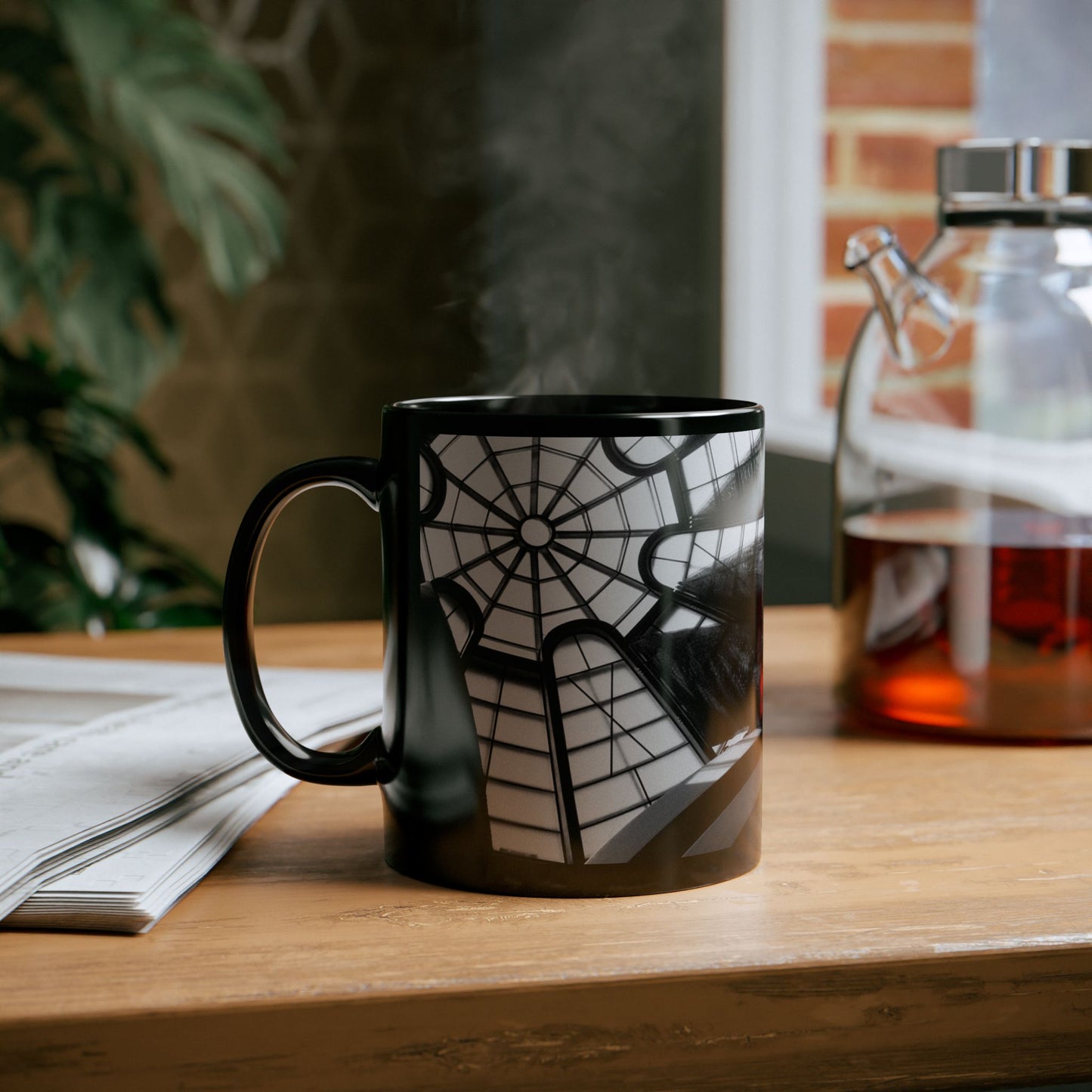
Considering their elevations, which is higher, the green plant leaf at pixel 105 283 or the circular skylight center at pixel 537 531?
the green plant leaf at pixel 105 283

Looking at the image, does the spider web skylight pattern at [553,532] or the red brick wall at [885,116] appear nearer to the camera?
the spider web skylight pattern at [553,532]

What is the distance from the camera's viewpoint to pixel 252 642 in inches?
17.2

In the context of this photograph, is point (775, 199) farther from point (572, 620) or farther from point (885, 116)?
point (572, 620)

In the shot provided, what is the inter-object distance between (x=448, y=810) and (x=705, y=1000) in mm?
102

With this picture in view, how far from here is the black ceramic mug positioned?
394mm

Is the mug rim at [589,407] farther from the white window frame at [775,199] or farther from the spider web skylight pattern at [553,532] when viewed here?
the white window frame at [775,199]

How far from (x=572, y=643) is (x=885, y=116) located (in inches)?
52.2

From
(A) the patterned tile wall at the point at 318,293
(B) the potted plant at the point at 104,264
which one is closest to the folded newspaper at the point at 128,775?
(B) the potted plant at the point at 104,264

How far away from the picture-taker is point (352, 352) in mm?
2816

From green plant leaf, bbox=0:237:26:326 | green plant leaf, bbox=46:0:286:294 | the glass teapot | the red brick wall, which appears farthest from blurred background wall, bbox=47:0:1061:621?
green plant leaf, bbox=0:237:26:326

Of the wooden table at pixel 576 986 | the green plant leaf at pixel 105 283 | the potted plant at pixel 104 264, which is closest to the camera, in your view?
the wooden table at pixel 576 986

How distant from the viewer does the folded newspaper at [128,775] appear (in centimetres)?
38

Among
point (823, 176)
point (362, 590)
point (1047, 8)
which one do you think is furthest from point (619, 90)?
point (362, 590)

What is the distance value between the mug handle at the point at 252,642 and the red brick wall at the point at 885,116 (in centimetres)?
118
